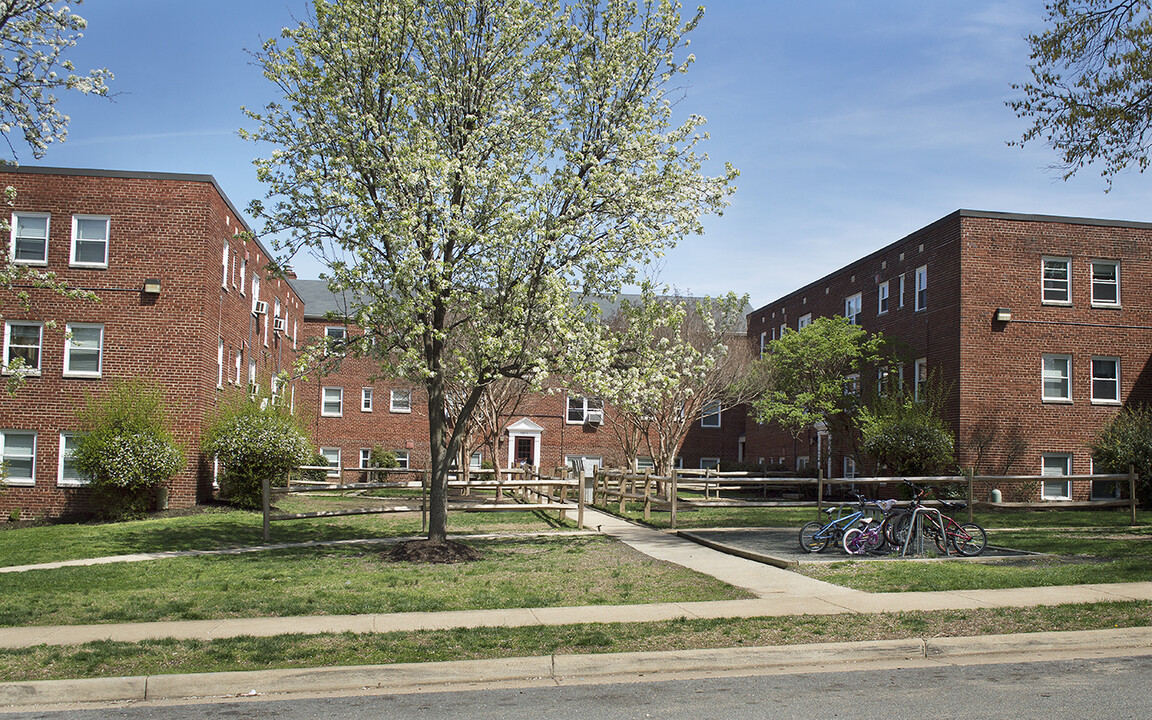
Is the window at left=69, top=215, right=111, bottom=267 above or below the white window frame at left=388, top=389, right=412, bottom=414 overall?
above

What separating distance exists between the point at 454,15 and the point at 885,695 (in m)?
11.7

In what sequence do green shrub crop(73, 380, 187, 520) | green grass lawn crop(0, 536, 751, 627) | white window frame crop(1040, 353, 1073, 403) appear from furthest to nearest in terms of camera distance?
1. white window frame crop(1040, 353, 1073, 403)
2. green shrub crop(73, 380, 187, 520)
3. green grass lawn crop(0, 536, 751, 627)

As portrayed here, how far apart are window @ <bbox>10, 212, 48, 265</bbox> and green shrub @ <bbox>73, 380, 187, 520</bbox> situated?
4.33 m

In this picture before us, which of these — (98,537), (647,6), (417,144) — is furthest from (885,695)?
(98,537)

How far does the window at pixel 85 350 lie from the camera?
24.0m

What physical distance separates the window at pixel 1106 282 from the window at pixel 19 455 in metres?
30.9

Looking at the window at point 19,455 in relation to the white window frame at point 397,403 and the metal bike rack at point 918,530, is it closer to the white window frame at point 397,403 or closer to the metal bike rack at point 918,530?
the white window frame at point 397,403

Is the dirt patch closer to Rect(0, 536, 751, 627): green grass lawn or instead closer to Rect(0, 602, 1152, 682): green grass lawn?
Rect(0, 536, 751, 627): green grass lawn

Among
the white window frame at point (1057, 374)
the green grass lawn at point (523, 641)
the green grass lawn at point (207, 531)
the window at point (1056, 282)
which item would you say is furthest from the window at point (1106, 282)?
the green grass lawn at point (523, 641)

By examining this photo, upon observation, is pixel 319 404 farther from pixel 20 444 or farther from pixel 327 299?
pixel 20 444

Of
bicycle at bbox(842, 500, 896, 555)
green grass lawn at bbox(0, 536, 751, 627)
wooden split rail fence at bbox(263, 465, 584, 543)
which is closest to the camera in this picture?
green grass lawn at bbox(0, 536, 751, 627)

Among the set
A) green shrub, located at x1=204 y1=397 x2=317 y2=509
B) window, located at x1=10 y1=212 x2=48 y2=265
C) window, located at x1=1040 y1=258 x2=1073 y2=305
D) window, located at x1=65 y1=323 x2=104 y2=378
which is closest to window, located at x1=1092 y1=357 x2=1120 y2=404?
window, located at x1=1040 y1=258 x2=1073 y2=305

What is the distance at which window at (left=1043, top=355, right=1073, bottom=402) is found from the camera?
28.6 metres

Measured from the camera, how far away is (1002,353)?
28.2 m
